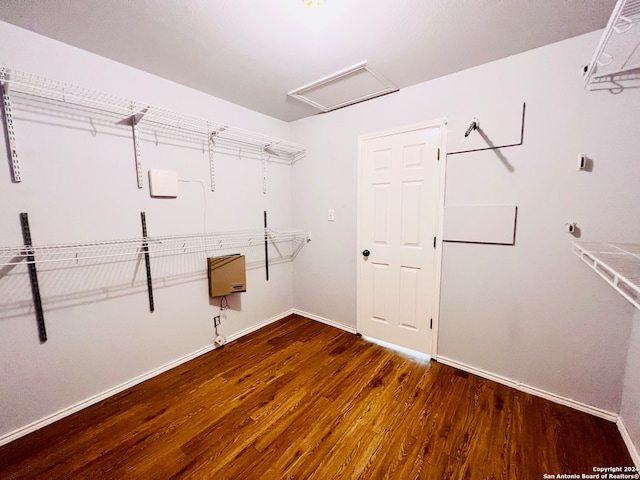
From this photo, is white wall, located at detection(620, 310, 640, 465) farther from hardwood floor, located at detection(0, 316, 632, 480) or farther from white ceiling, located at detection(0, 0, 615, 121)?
white ceiling, located at detection(0, 0, 615, 121)

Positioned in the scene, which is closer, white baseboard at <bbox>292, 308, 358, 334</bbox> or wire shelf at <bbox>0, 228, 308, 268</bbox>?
wire shelf at <bbox>0, 228, 308, 268</bbox>

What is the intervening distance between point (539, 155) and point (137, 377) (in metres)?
3.43

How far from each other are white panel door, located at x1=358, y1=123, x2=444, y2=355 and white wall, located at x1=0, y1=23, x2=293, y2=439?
148 cm

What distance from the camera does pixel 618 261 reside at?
120 centimetres

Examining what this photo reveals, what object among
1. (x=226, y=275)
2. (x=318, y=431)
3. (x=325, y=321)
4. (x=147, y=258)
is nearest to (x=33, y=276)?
(x=147, y=258)

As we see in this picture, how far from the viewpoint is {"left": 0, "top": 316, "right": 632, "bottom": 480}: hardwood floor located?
4.58 feet

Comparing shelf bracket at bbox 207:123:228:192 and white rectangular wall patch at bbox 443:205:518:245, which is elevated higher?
shelf bracket at bbox 207:123:228:192

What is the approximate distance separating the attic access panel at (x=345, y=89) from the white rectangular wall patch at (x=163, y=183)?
127 centimetres

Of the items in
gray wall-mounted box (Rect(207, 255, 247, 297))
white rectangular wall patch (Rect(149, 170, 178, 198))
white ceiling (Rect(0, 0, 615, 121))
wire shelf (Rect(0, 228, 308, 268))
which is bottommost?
gray wall-mounted box (Rect(207, 255, 247, 297))

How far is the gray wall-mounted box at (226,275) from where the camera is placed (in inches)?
95.8

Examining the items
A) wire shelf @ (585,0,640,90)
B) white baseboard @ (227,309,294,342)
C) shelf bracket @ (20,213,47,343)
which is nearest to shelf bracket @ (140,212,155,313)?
shelf bracket @ (20,213,47,343)

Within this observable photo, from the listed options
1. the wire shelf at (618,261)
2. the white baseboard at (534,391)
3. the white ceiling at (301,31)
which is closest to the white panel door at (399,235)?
the white baseboard at (534,391)

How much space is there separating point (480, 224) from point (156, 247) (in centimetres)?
262

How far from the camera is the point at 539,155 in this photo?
178cm
